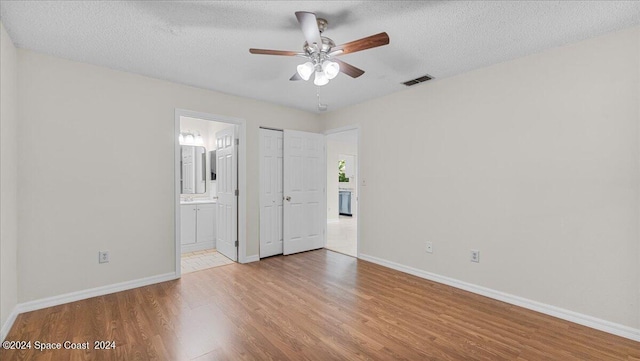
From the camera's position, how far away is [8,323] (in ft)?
7.71

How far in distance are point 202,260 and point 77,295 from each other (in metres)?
1.62

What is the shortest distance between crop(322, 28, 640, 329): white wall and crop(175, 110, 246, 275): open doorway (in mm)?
2431

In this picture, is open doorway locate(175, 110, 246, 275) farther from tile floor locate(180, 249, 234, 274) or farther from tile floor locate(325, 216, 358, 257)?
tile floor locate(325, 216, 358, 257)

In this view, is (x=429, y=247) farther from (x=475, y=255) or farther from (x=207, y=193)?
(x=207, y=193)

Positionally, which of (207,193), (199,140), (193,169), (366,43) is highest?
(366,43)

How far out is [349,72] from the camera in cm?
248

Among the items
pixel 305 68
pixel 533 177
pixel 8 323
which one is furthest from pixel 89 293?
pixel 533 177

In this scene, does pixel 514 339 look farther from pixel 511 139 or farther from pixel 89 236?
pixel 89 236

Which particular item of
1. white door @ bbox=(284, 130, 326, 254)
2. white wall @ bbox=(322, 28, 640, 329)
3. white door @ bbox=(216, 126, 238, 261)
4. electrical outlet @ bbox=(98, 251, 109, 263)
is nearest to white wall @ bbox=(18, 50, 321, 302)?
electrical outlet @ bbox=(98, 251, 109, 263)

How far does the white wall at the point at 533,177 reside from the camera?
2.34 metres

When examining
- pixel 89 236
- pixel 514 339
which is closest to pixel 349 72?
pixel 514 339

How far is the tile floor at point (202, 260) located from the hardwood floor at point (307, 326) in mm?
610

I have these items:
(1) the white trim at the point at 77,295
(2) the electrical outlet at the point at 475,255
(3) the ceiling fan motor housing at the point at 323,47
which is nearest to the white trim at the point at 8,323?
(1) the white trim at the point at 77,295

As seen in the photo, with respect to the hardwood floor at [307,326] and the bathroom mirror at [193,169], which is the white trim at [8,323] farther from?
the bathroom mirror at [193,169]
